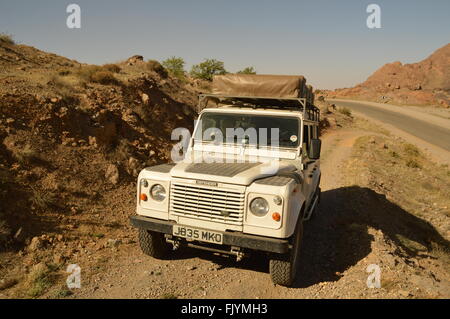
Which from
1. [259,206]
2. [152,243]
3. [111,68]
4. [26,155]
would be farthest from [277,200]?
[111,68]

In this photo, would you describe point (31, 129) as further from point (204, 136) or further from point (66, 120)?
point (204, 136)

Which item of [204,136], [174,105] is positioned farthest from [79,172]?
[174,105]

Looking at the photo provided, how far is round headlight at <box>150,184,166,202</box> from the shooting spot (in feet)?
15.5

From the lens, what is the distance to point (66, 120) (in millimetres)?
9164

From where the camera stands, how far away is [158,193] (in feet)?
15.6

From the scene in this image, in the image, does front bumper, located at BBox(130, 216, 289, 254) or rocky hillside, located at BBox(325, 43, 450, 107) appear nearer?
front bumper, located at BBox(130, 216, 289, 254)

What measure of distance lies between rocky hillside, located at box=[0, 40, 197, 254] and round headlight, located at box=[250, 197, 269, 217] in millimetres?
3661

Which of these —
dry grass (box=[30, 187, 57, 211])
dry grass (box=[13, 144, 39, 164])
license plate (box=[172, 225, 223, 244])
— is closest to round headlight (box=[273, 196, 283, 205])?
license plate (box=[172, 225, 223, 244])

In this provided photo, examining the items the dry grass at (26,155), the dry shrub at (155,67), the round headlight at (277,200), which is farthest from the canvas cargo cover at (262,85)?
the dry shrub at (155,67)

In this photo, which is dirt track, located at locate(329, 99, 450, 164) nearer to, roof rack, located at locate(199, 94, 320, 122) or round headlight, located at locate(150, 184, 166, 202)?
roof rack, located at locate(199, 94, 320, 122)

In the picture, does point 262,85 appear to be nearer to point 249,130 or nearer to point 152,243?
point 249,130

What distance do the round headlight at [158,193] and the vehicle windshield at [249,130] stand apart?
5.14 ft

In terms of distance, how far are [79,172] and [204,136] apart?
3775 millimetres

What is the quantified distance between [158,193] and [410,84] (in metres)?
78.5
